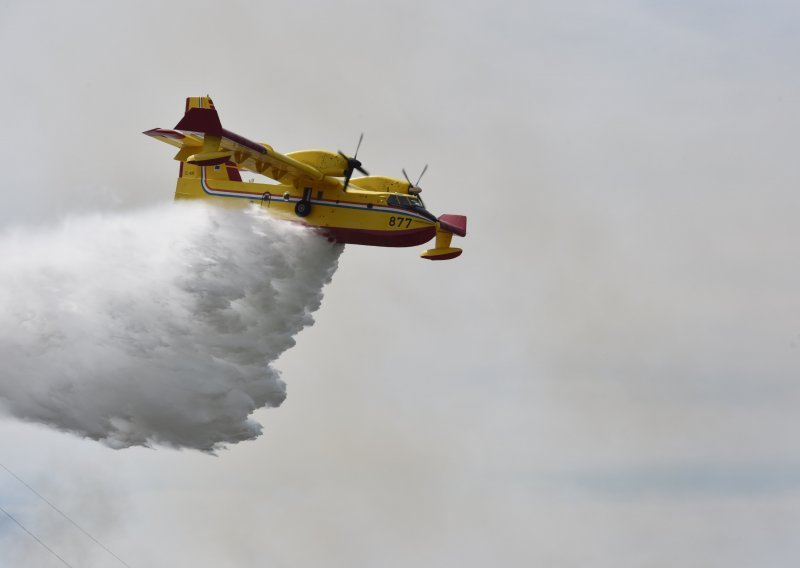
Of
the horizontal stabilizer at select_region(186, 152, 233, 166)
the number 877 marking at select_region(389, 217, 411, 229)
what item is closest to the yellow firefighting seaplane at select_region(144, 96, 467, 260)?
the number 877 marking at select_region(389, 217, 411, 229)

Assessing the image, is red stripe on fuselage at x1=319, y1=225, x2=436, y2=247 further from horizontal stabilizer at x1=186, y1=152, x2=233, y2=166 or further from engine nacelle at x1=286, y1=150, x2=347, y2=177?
horizontal stabilizer at x1=186, y1=152, x2=233, y2=166

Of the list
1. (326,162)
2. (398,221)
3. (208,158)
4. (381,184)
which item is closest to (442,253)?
(398,221)

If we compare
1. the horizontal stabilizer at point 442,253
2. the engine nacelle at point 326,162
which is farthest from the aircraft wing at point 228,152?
the horizontal stabilizer at point 442,253

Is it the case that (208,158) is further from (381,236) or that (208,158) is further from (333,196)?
(381,236)

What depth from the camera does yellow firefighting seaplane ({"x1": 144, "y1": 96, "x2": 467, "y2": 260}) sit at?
5003 cm

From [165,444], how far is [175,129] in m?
10.7

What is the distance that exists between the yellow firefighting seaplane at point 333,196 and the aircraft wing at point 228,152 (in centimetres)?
3

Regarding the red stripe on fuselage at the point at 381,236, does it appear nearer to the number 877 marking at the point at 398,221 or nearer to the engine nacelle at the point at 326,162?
the number 877 marking at the point at 398,221

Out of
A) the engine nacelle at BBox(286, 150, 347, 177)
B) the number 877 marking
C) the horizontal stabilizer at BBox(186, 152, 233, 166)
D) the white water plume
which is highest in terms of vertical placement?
the engine nacelle at BBox(286, 150, 347, 177)

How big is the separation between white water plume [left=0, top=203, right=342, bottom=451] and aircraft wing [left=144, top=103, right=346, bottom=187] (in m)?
1.89

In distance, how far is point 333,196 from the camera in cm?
5059

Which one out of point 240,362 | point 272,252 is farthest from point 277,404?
point 272,252

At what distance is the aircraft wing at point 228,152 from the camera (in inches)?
1873

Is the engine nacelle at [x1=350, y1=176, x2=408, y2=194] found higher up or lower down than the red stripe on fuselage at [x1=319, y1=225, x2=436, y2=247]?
higher up
